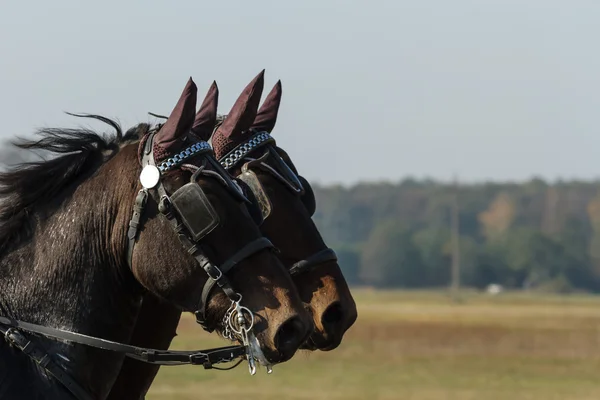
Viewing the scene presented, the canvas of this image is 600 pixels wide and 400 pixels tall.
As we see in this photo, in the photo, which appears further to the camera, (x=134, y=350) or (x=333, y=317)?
(x=333, y=317)

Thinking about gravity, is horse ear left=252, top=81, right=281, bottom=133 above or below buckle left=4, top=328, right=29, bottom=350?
above

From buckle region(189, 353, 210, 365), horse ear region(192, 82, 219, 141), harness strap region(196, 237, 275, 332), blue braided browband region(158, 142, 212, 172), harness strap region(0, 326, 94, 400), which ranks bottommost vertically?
buckle region(189, 353, 210, 365)

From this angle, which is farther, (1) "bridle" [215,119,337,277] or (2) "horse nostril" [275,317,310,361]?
(1) "bridle" [215,119,337,277]

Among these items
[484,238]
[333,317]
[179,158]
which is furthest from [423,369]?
[484,238]

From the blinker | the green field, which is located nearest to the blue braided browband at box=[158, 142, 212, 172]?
the blinker

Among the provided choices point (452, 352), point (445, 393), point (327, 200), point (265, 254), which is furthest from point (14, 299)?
point (327, 200)

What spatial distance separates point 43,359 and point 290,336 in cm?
131

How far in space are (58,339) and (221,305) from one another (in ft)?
2.94

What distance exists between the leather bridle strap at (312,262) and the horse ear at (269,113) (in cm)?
109

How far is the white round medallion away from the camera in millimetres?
6367

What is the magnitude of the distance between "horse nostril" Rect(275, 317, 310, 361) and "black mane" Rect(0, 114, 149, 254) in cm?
152

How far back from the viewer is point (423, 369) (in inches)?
1427

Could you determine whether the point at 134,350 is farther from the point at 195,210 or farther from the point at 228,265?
the point at 195,210

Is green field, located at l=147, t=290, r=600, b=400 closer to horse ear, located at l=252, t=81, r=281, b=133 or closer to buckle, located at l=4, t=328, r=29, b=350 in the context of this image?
horse ear, located at l=252, t=81, r=281, b=133
